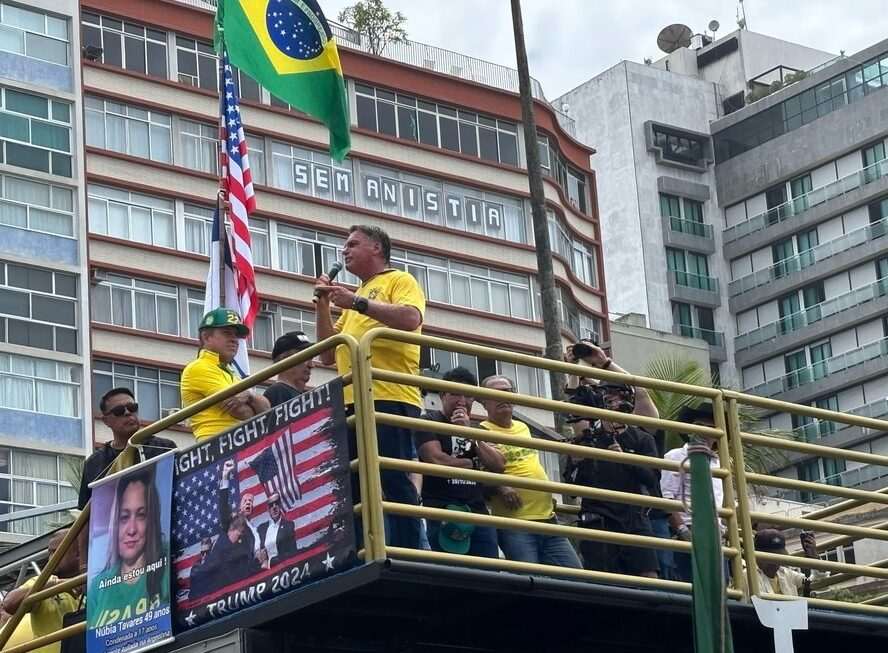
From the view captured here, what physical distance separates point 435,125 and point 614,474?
58.9 metres

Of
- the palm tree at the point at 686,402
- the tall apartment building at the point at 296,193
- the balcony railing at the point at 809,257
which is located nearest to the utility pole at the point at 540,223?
the palm tree at the point at 686,402

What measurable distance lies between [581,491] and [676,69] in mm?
98401

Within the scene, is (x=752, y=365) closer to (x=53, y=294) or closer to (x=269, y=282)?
(x=269, y=282)

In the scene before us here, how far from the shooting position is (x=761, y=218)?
341 feet

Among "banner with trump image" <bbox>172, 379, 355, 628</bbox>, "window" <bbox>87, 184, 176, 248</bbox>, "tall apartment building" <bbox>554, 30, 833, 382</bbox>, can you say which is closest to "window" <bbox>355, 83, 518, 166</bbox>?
"window" <bbox>87, 184, 176, 248</bbox>

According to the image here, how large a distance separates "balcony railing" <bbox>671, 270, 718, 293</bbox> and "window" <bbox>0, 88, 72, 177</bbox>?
46.2m

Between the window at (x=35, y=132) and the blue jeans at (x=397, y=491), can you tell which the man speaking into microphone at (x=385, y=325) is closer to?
the blue jeans at (x=397, y=491)

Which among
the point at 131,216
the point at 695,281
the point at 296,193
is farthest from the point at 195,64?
the point at 695,281

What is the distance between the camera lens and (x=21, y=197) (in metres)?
61.4

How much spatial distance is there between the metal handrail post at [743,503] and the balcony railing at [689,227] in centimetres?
9072

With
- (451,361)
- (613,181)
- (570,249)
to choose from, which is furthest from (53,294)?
(613,181)

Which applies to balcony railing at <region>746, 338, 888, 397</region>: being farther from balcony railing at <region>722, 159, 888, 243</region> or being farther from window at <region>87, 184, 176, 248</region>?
window at <region>87, 184, 176, 248</region>

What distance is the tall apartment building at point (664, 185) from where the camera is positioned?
330 feet

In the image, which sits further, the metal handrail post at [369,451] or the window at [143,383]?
the window at [143,383]
